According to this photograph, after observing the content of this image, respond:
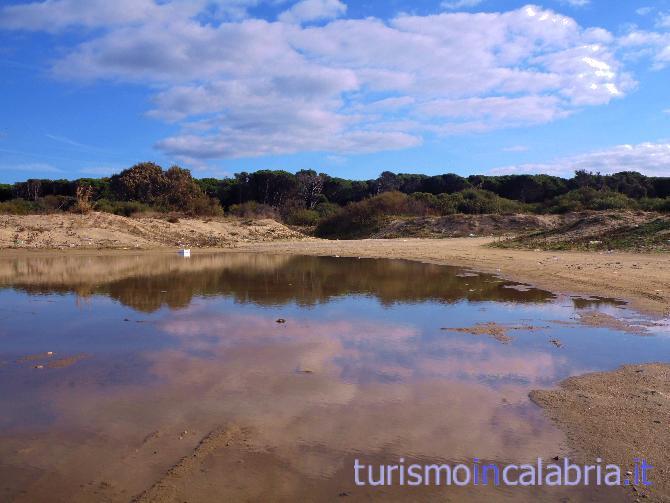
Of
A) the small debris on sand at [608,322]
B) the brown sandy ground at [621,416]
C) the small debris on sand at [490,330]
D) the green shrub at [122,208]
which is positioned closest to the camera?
the brown sandy ground at [621,416]

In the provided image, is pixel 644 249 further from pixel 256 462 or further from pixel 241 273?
pixel 256 462

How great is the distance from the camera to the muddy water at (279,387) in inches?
130

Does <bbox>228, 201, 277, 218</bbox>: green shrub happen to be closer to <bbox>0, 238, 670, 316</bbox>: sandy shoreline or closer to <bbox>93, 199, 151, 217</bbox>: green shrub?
<bbox>93, 199, 151, 217</bbox>: green shrub

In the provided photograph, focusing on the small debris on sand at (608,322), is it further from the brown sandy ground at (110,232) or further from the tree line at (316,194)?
the tree line at (316,194)

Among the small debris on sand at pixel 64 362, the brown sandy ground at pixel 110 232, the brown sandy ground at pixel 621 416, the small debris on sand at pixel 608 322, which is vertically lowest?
the brown sandy ground at pixel 621 416

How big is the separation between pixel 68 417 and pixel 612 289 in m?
10.8

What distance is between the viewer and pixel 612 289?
448 inches

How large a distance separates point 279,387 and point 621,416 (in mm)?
2892

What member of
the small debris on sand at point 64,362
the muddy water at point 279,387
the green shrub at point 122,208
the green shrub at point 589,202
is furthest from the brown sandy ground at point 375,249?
the small debris on sand at point 64,362

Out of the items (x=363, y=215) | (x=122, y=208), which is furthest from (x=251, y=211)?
(x=122, y=208)

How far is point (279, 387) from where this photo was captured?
16.2ft

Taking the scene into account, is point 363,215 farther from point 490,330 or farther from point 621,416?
point 621,416

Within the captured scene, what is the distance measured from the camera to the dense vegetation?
37.3 m

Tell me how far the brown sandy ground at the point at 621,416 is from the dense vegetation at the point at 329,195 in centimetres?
2638
